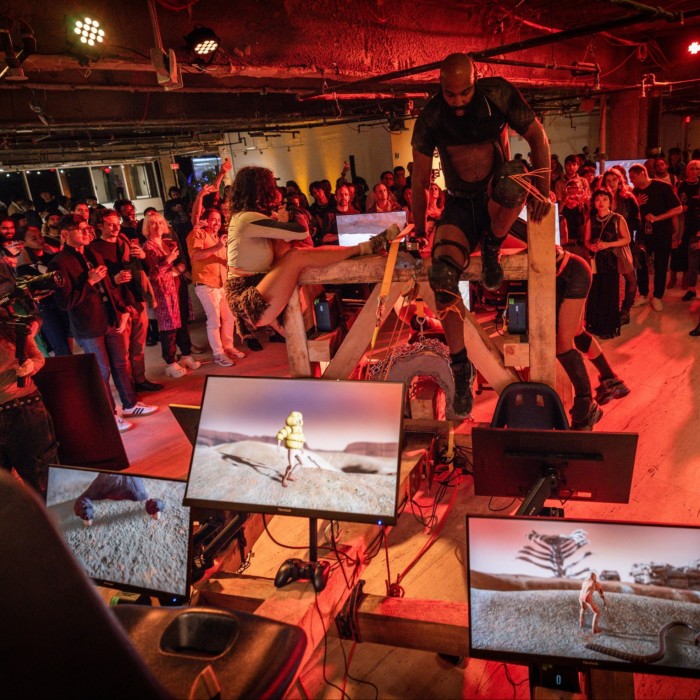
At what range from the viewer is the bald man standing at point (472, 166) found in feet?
8.53

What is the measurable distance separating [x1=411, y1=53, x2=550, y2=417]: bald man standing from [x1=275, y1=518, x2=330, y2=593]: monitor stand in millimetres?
1338

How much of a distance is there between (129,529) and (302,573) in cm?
66

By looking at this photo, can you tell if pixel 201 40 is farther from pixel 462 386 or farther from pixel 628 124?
pixel 628 124

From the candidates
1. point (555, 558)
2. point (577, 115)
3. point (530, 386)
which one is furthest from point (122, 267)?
point (577, 115)

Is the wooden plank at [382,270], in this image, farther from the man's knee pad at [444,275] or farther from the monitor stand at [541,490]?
the monitor stand at [541,490]

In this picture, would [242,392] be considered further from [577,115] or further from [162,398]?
[577,115]

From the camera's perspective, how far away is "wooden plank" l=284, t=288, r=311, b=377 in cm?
342

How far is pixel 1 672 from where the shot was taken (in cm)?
73

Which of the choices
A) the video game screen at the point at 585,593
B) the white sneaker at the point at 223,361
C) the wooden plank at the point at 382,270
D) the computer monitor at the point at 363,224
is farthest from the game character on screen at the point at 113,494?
the computer monitor at the point at 363,224

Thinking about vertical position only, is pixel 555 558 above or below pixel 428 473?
above

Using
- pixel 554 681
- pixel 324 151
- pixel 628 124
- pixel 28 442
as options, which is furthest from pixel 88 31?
pixel 324 151

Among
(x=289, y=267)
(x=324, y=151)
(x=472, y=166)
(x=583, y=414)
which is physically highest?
(x=324, y=151)

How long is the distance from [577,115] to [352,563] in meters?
17.9

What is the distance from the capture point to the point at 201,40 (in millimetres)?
4117
